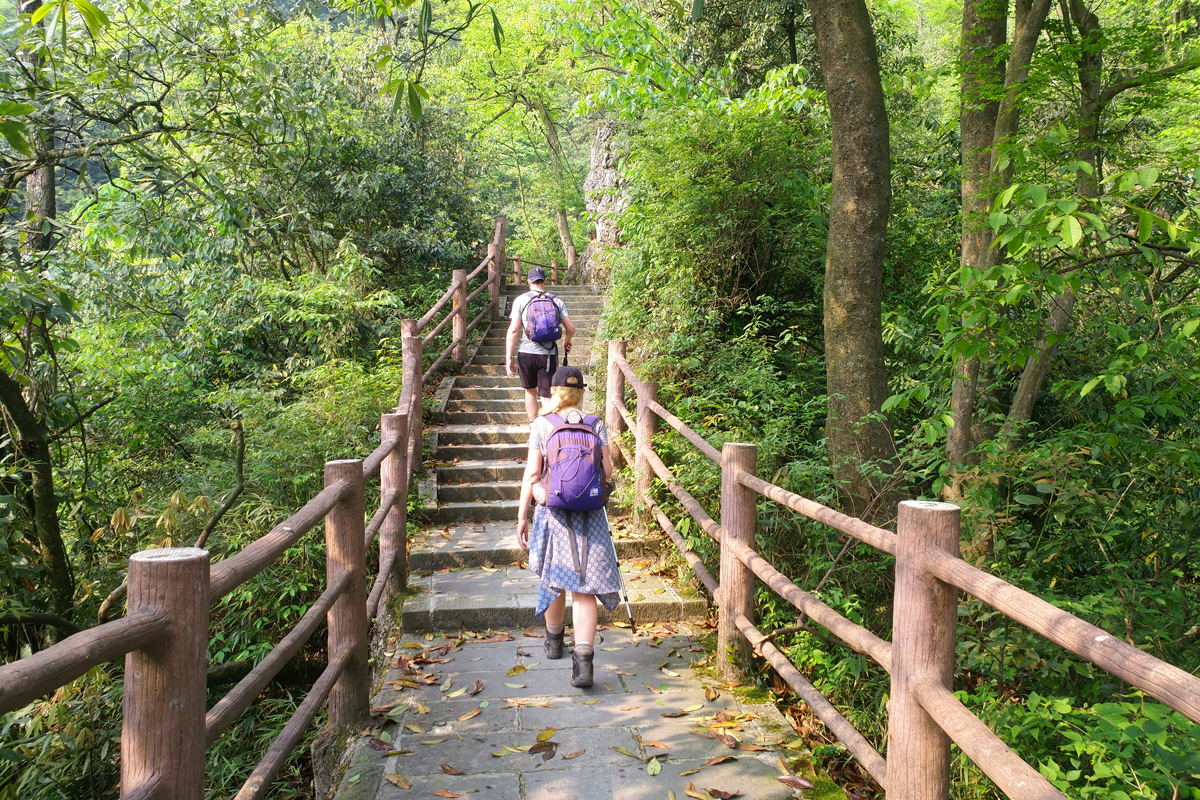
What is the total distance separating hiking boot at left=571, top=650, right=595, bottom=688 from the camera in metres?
3.78

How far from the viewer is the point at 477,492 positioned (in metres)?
6.88

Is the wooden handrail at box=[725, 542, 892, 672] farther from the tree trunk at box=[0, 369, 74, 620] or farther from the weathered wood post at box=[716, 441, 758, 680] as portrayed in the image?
the tree trunk at box=[0, 369, 74, 620]

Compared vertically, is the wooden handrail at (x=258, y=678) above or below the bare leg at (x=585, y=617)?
above

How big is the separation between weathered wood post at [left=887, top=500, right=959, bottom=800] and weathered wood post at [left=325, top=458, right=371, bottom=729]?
2225 millimetres

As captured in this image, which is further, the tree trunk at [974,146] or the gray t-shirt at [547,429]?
the tree trunk at [974,146]

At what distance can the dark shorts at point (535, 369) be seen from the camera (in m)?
7.01

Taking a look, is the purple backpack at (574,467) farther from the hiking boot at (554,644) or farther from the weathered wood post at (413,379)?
the weathered wood post at (413,379)

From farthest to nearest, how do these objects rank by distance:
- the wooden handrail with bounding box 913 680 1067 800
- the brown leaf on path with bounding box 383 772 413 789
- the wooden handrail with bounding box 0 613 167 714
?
1. the brown leaf on path with bounding box 383 772 413 789
2. the wooden handrail with bounding box 913 680 1067 800
3. the wooden handrail with bounding box 0 613 167 714

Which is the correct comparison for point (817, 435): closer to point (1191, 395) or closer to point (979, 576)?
point (1191, 395)

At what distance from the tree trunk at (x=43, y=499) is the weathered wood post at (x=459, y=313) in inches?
228

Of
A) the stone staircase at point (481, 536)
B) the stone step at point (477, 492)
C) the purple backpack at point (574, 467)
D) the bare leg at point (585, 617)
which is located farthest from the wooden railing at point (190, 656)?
the stone step at point (477, 492)

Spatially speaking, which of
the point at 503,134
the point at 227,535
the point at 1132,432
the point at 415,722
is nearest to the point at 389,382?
the point at 227,535

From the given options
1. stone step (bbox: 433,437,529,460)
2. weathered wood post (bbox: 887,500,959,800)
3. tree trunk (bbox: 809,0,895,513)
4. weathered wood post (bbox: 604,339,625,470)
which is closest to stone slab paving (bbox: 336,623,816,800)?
weathered wood post (bbox: 887,500,959,800)

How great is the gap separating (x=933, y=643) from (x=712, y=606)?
9.23 feet
